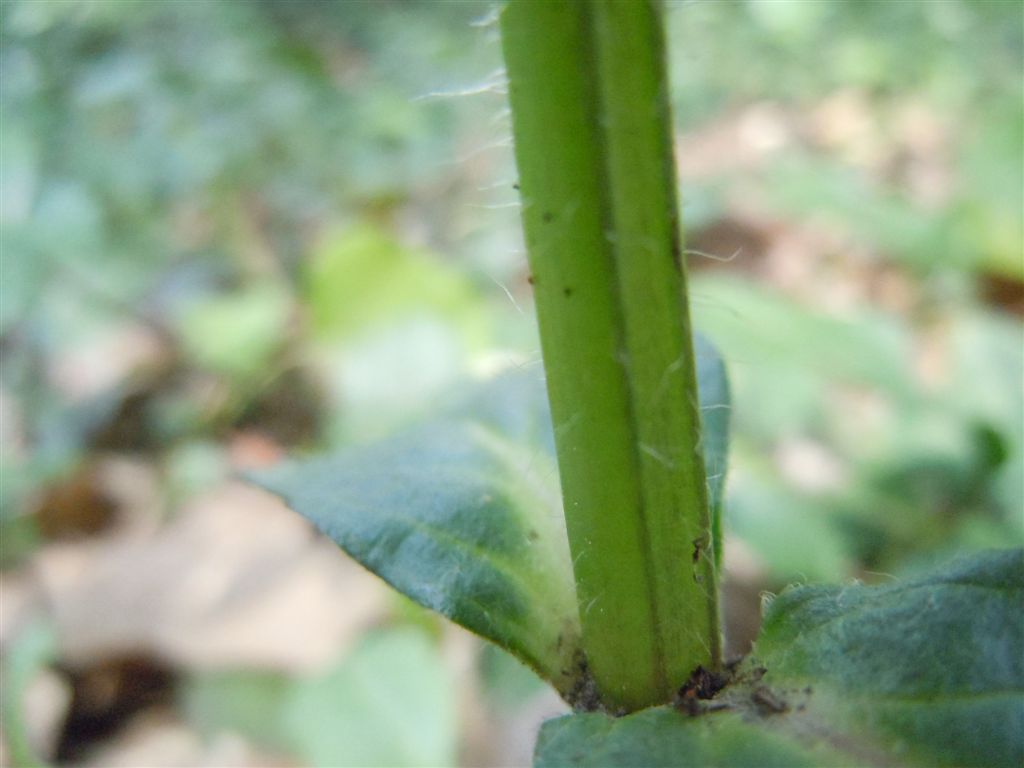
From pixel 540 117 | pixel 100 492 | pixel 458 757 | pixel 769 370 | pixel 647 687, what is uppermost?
pixel 540 117

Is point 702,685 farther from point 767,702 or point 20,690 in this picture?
point 20,690

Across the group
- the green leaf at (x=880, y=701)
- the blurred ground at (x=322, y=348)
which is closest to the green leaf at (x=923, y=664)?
the green leaf at (x=880, y=701)

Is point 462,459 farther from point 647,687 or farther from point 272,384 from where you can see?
point 272,384

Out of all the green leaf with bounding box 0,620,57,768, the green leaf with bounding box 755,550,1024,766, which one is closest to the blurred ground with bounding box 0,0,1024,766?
the green leaf with bounding box 0,620,57,768

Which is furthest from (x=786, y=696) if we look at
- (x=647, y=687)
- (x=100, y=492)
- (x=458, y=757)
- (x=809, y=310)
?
(x=100, y=492)

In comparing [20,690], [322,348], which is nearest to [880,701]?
[20,690]
